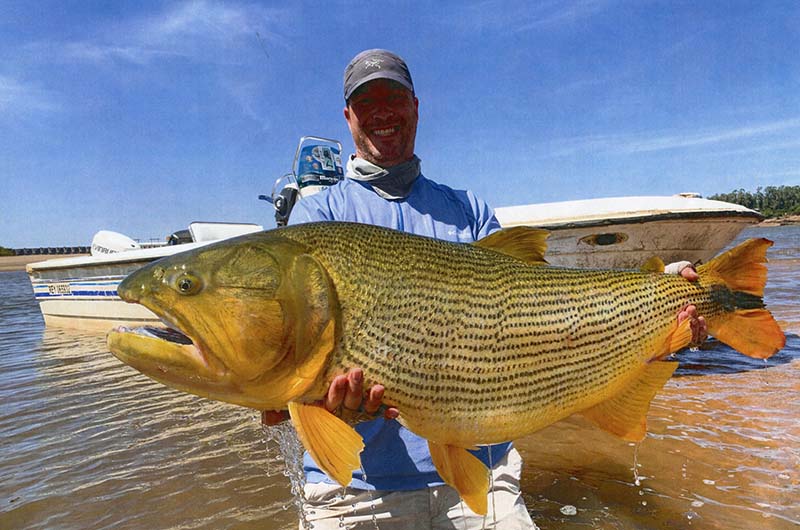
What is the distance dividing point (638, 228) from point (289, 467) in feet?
20.4

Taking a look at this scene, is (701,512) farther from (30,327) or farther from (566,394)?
(30,327)

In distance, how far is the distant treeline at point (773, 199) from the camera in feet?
336

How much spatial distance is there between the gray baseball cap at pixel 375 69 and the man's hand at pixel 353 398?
6.40 feet

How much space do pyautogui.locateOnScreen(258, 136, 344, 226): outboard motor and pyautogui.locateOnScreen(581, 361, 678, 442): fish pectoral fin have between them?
749 cm

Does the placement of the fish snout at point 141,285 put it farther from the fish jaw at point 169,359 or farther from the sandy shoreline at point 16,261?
the sandy shoreline at point 16,261

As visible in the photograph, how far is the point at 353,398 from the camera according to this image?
1918mm

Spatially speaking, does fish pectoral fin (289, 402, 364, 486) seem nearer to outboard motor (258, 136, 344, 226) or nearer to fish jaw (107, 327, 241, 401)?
fish jaw (107, 327, 241, 401)

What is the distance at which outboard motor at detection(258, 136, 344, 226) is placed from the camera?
936cm

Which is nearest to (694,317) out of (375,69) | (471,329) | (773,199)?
(471,329)

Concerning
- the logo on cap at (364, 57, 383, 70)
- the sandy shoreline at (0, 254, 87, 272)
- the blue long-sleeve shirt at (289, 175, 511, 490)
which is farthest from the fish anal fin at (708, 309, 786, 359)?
the sandy shoreline at (0, 254, 87, 272)

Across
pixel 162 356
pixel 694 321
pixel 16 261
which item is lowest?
pixel 694 321

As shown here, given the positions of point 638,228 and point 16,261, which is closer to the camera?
point 638,228

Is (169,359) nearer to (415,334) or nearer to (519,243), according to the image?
(415,334)

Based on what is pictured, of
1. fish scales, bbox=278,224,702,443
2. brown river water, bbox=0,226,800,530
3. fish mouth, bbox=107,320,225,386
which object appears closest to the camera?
fish mouth, bbox=107,320,225,386
